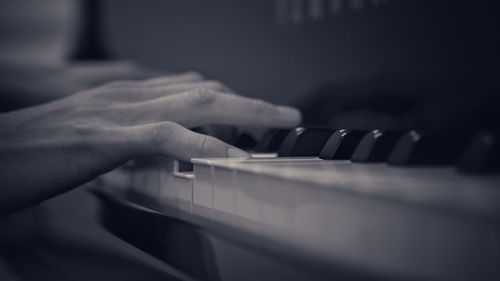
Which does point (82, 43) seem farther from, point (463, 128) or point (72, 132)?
point (463, 128)

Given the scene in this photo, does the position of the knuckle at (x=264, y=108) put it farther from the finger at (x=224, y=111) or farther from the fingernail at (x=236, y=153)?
the fingernail at (x=236, y=153)

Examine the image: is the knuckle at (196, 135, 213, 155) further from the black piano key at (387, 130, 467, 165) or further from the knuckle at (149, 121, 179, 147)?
the black piano key at (387, 130, 467, 165)

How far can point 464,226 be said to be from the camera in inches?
14.7

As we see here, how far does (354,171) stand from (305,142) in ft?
0.55

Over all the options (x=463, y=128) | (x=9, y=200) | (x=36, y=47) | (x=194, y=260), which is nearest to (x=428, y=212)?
(x=463, y=128)

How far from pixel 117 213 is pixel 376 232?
645 mm

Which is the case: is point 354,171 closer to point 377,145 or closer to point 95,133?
point 377,145

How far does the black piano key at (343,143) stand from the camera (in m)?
0.69

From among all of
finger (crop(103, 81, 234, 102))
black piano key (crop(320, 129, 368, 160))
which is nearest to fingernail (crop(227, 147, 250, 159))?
black piano key (crop(320, 129, 368, 160))

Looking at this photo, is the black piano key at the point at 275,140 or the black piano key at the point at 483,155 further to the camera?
the black piano key at the point at 275,140

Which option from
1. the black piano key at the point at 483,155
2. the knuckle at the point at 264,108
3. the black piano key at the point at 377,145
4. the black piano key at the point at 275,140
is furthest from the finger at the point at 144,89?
the black piano key at the point at 483,155

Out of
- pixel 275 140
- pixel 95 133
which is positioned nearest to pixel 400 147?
pixel 275 140

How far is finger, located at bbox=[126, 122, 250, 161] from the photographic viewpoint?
2.55 feet

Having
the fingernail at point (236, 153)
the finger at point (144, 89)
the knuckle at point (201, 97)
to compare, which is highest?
the knuckle at point (201, 97)
